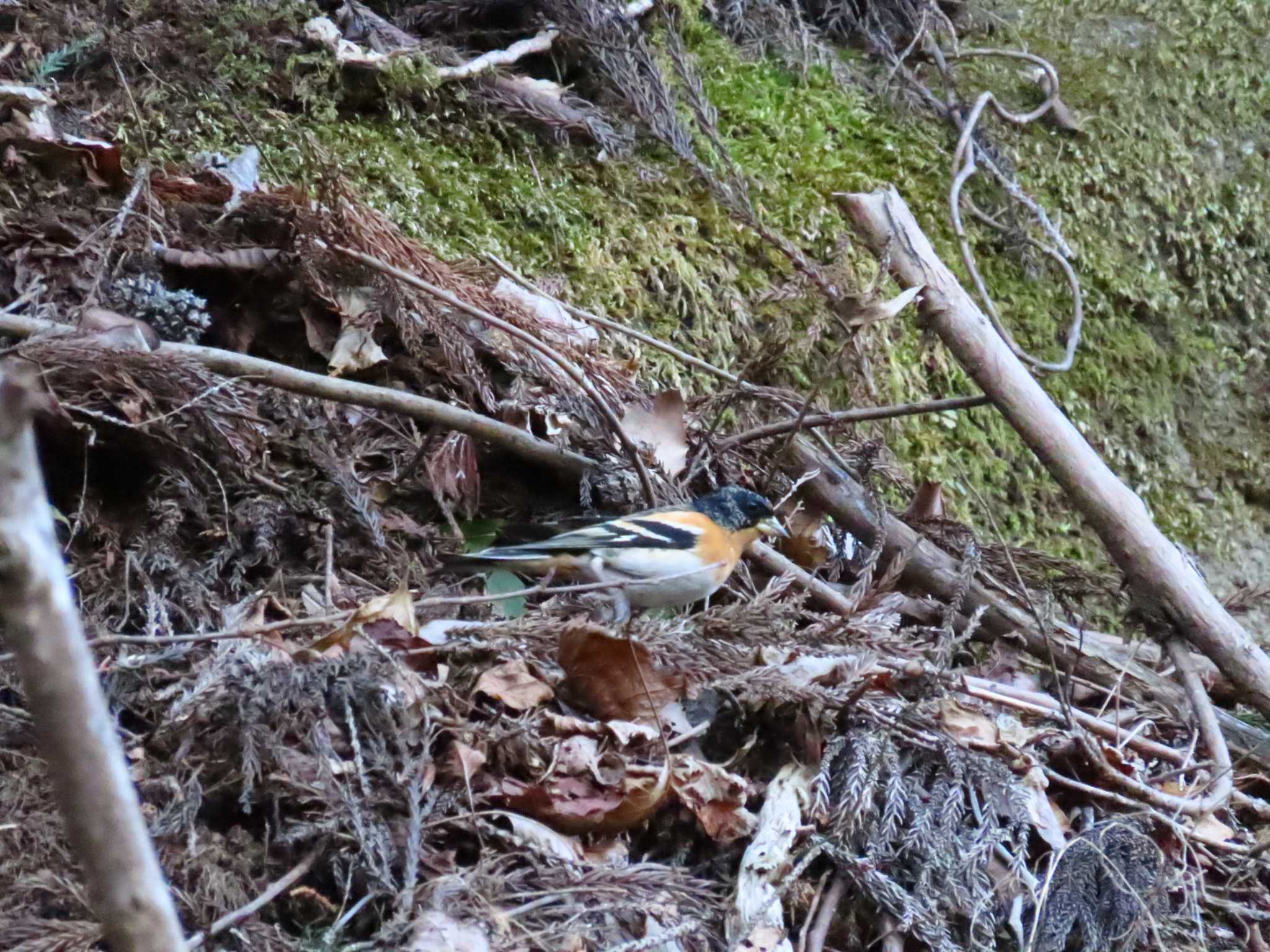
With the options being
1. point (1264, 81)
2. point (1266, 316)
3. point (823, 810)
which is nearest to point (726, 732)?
point (823, 810)

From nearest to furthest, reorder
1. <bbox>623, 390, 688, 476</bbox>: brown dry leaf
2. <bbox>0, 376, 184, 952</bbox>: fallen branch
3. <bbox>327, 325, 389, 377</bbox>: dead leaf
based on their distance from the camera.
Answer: <bbox>0, 376, 184, 952</bbox>: fallen branch < <bbox>327, 325, 389, 377</bbox>: dead leaf < <bbox>623, 390, 688, 476</bbox>: brown dry leaf

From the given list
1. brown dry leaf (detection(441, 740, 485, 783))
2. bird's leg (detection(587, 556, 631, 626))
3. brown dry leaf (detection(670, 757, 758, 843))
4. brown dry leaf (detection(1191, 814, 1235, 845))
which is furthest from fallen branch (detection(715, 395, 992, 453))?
brown dry leaf (detection(441, 740, 485, 783))

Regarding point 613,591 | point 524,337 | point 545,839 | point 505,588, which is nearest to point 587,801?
point 545,839

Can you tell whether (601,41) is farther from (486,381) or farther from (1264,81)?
(1264,81)

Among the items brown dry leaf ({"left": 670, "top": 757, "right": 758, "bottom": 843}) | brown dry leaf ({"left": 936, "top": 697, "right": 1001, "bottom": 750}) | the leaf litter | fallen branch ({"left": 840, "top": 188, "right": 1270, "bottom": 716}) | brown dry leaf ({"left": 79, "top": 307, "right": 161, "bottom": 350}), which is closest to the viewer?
the leaf litter

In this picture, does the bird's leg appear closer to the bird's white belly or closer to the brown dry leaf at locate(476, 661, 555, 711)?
the bird's white belly

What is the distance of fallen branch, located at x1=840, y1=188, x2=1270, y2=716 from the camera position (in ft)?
10.4

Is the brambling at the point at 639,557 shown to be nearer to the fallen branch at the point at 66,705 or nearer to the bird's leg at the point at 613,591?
the bird's leg at the point at 613,591

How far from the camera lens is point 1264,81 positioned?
5.95m

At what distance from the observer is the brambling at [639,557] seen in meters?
3.02

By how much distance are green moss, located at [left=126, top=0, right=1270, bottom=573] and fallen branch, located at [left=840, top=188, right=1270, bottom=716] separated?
0.43 m

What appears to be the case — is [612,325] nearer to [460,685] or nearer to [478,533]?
[478,533]

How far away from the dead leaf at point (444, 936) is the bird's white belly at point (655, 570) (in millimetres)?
1285

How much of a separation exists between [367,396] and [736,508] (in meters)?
1.10
